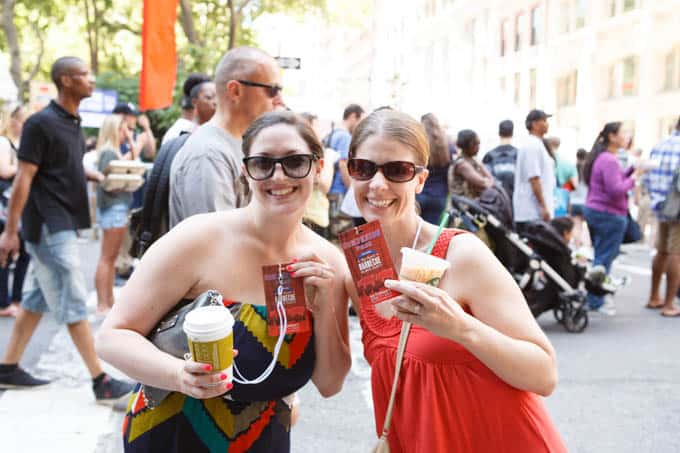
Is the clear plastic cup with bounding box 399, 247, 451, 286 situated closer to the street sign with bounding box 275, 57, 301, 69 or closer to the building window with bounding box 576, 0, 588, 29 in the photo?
the street sign with bounding box 275, 57, 301, 69

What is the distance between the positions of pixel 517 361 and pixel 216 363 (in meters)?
0.80

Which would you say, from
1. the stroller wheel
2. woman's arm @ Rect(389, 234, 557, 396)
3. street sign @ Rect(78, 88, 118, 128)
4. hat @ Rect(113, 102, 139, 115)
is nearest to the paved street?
the stroller wheel

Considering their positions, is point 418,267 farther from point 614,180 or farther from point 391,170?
point 614,180

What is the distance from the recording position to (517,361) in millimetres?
1870

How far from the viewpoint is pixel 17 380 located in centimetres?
478

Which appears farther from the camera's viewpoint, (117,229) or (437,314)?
(117,229)

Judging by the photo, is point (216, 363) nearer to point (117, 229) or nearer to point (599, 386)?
point (599, 386)

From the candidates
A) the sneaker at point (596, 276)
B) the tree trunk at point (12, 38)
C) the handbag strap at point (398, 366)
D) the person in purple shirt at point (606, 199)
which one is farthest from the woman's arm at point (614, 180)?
the tree trunk at point (12, 38)

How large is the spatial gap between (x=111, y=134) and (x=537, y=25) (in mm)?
27107

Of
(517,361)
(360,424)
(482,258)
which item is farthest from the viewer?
(360,424)

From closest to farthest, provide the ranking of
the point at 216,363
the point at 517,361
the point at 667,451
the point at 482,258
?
the point at 216,363 → the point at 517,361 → the point at 482,258 → the point at 667,451

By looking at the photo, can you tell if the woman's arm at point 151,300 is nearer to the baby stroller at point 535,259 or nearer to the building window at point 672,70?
the baby stroller at point 535,259

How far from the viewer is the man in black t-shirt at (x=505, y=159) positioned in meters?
8.15

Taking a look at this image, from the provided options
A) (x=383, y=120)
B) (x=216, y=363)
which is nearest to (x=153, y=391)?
(x=216, y=363)
